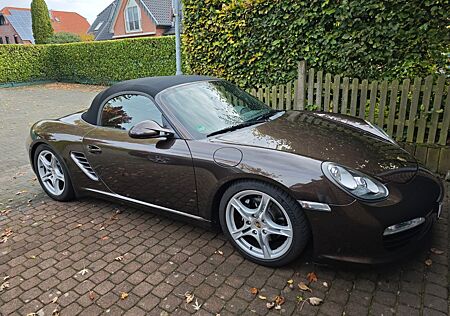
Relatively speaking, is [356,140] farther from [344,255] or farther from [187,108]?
[187,108]

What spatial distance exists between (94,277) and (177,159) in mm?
1129

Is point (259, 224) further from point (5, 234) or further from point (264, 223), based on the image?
point (5, 234)

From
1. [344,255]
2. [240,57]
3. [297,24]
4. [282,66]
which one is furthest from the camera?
[240,57]

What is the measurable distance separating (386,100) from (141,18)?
28478 millimetres

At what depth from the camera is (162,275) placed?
101 inches

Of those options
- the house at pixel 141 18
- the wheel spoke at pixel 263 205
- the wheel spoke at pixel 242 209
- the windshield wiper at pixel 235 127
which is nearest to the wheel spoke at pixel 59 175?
the windshield wiper at pixel 235 127

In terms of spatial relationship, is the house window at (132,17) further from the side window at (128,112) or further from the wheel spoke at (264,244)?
the wheel spoke at (264,244)

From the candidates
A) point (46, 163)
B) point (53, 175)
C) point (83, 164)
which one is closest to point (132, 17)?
point (46, 163)

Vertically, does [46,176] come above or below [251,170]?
below

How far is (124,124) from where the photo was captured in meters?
3.26

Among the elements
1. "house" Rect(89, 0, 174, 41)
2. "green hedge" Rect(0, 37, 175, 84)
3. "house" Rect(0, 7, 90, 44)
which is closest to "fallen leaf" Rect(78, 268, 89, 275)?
"green hedge" Rect(0, 37, 175, 84)

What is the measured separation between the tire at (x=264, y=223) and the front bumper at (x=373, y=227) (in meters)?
0.12

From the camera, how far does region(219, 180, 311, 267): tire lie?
232cm

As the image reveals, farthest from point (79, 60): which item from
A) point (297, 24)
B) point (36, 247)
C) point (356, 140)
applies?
point (356, 140)
